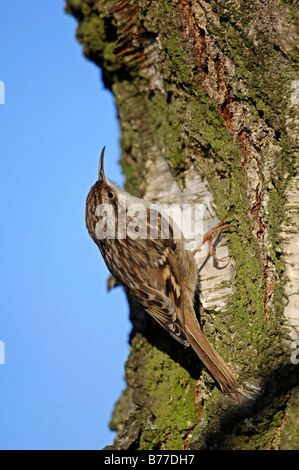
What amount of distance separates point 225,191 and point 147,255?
21.8 inches

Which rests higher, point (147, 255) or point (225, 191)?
point (225, 191)

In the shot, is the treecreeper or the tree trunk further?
the treecreeper

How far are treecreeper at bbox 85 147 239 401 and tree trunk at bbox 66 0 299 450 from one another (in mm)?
97

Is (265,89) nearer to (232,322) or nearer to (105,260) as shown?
(232,322)

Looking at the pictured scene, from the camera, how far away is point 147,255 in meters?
2.26

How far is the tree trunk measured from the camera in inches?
62.9

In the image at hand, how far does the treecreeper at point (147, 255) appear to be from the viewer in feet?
6.69

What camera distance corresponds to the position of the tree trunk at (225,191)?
1.60m

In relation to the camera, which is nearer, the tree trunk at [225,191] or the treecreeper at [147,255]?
the tree trunk at [225,191]

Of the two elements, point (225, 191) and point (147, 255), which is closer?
point (225, 191)

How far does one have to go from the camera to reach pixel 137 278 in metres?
2.21

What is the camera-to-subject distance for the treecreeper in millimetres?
2039

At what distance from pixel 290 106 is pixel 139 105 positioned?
110 cm

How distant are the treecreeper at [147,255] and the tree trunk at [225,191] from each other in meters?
0.10
